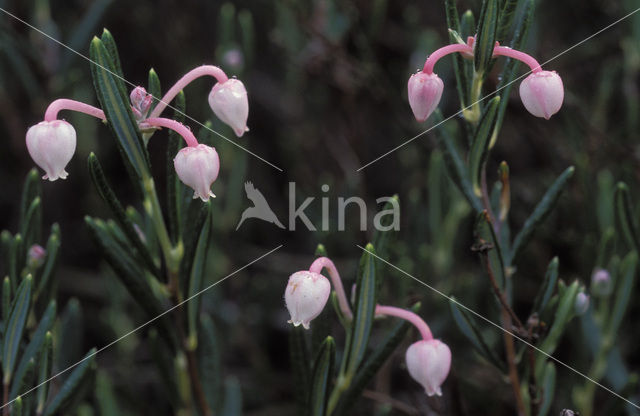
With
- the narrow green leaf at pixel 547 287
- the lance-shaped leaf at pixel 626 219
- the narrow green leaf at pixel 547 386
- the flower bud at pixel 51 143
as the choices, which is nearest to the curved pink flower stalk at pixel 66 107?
the flower bud at pixel 51 143

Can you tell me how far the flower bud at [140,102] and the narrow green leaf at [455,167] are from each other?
1.88 feet

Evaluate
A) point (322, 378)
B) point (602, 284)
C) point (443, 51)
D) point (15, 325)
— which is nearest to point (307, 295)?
point (322, 378)

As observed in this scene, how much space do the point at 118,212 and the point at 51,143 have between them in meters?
0.18

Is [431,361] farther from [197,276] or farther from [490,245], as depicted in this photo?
[197,276]

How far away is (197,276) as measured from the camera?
138 cm

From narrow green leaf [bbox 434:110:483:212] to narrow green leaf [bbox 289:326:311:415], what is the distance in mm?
413

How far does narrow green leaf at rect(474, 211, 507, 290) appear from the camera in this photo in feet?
4.19

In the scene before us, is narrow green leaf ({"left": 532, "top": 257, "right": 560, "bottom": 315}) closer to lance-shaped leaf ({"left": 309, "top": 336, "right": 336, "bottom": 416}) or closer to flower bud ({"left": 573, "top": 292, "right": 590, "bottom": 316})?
flower bud ({"left": 573, "top": 292, "right": 590, "bottom": 316})

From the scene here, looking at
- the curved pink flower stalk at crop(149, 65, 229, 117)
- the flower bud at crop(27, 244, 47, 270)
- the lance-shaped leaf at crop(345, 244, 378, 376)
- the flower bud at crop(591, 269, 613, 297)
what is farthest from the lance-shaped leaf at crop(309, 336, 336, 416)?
the flower bud at crop(591, 269, 613, 297)

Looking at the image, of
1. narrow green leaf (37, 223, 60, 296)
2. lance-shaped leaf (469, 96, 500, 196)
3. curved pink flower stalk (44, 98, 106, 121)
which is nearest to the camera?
curved pink flower stalk (44, 98, 106, 121)

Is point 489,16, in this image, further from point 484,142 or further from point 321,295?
point 321,295

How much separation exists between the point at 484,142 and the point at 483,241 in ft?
0.58

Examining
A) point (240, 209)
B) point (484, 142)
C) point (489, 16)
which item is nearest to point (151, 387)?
point (240, 209)

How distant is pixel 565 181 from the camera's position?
140 cm
